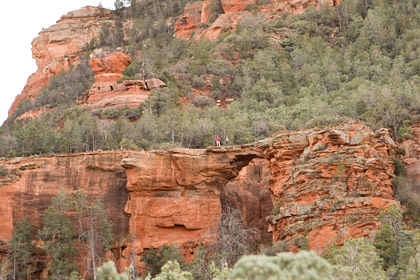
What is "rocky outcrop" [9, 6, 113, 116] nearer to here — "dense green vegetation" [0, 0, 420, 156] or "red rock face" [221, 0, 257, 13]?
"dense green vegetation" [0, 0, 420, 156]

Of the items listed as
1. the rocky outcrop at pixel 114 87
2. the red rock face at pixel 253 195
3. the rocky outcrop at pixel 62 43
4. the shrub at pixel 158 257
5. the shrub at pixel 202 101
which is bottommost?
the shrub at pixel 158 257

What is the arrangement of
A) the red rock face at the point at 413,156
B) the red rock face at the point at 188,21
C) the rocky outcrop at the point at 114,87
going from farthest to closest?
1. the red rock face at the point at 188,21
2. the rocky outcrop at the point at 114,87
3. the red rock face at the point at 413,156

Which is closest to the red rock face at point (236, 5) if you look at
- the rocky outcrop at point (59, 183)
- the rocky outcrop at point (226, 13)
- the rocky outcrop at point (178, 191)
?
the rocky outcrop at point (226, 13)

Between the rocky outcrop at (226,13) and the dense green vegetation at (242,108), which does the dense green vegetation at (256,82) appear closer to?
the dense green vegetation at (242,108)

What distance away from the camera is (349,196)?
32344 mm

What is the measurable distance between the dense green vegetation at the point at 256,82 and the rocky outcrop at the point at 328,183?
9.21ft

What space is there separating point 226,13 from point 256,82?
2147 centimetres

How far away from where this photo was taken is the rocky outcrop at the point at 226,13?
3086 inches

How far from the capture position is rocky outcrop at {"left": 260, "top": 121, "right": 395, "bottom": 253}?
3158 centimetres

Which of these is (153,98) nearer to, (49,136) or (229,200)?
(49,136)

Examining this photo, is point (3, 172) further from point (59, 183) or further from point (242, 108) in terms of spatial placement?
point (242, 108)

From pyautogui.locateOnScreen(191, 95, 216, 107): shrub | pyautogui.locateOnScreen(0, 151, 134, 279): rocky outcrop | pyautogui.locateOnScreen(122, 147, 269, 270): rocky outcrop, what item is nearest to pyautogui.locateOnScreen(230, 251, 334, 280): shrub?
pyautogui.locateOnScreen(122, 147, 269, 270): rocky outcrop

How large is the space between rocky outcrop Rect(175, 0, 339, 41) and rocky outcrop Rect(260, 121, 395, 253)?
44744 mm

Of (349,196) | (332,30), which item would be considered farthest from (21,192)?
(332,30)
